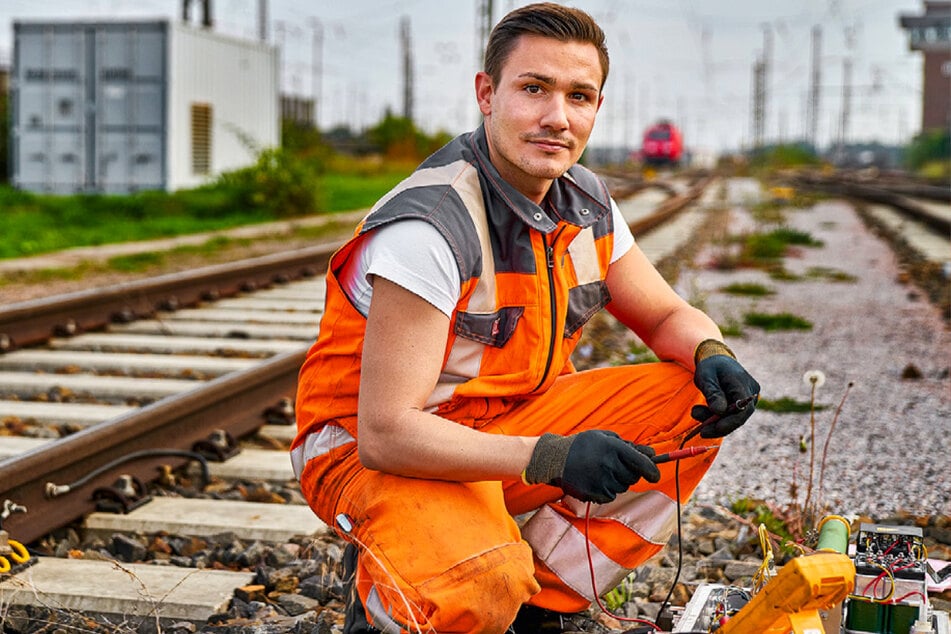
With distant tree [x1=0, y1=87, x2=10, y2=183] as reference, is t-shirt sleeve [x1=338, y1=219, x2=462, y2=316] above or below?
below

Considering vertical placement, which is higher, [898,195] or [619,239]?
[898,195]

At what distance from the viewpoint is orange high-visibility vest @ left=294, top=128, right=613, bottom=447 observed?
2.68 metres

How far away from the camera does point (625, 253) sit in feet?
10.3

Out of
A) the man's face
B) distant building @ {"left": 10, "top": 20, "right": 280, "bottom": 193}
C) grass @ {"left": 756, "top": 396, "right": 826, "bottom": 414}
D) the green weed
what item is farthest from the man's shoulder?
distant building @ {"left": 10, "top": 20, "right": 280, "bottom": 193}

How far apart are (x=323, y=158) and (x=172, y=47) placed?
11.5 metres

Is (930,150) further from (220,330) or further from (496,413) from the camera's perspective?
(496,413)

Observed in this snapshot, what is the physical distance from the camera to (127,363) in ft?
19.8

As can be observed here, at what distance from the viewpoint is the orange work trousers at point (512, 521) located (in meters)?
A: 2.55

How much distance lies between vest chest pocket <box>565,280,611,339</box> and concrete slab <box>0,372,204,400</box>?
2.74 meters

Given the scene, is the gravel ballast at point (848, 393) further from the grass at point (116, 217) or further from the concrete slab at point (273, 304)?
the grass at point (116, 217)

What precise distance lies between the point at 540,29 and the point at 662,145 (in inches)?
2191

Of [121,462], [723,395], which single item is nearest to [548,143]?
[723,395]

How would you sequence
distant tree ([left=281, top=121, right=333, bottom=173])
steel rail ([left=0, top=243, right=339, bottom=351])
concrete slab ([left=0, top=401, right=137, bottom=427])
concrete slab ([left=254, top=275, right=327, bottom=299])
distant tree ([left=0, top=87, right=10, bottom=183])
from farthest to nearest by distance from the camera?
distant tree ([left=281, top=121, right=333, bottom=173]) < distant tree ([left=0, top=87, right=10, bottom=183]) < concrete slab ([left=254, top=275, right=327, bottom=299]) < steel rail ([left=0, top=243, right=339, bottom=351]) < concrete slab ([left=0, top=401, right=137, bottom=427])

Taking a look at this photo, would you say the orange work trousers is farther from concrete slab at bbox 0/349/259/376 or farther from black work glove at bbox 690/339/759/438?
concrete slab at bbox 0/349/259/376
